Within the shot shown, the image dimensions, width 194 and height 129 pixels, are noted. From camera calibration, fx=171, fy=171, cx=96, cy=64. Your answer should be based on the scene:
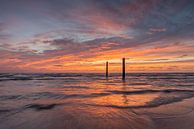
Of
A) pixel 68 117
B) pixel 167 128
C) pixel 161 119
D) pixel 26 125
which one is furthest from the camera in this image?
pixel 68 117

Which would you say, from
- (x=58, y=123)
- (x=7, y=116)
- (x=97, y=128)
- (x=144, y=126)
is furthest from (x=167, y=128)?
(x=7, y=116)

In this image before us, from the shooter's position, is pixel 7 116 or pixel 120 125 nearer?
pixel 120 125

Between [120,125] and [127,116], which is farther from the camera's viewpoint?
[127,116]

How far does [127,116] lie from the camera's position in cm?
627

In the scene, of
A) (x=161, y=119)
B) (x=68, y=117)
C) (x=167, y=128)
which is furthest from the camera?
(x=68, y=117)

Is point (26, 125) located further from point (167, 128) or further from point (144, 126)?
point (167, 128)

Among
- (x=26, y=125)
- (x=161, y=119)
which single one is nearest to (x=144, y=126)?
(x=161, y=119)

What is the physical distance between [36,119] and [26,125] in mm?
742

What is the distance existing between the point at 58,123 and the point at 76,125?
63 cm

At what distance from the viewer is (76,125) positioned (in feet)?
17.2

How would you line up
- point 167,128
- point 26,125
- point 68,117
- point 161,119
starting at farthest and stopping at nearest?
point 68,117 < point 161,119 < point 26,125 < point 167,128

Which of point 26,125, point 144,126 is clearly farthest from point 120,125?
point 26,125

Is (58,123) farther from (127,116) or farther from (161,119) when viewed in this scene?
(161,119)

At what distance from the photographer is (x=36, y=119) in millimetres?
5930
